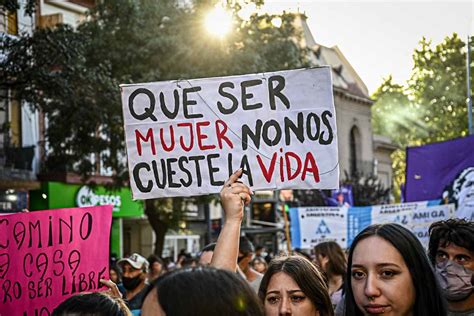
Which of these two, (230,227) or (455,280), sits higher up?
(230,227)

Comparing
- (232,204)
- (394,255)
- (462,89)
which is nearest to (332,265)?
(232,204)

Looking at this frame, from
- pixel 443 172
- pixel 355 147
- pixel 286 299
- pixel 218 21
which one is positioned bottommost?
pixel 286 299

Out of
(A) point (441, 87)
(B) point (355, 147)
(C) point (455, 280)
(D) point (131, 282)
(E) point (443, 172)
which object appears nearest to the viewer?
(C) point (455, 280)

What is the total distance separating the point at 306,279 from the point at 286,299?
5.4 inches

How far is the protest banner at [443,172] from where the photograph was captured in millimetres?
9234

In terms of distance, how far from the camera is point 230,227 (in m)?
3.74

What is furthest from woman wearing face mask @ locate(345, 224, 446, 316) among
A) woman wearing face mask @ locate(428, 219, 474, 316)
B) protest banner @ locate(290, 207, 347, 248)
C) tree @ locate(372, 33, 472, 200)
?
tree @ locate(372, 33, 472, 200)

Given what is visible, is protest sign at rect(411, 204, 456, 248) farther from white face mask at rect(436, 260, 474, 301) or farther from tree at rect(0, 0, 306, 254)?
tree at rect(0, 0, 306, 254)

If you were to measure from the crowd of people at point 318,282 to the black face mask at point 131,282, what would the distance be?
11.3ft

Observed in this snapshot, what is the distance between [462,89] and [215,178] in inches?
1232

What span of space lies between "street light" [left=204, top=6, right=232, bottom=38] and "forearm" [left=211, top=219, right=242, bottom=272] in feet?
51.1

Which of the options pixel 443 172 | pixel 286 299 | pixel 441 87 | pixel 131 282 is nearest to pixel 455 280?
pixel 286 299

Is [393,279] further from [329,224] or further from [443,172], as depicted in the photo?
[329,224]

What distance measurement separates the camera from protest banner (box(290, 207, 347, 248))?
47.3ft
